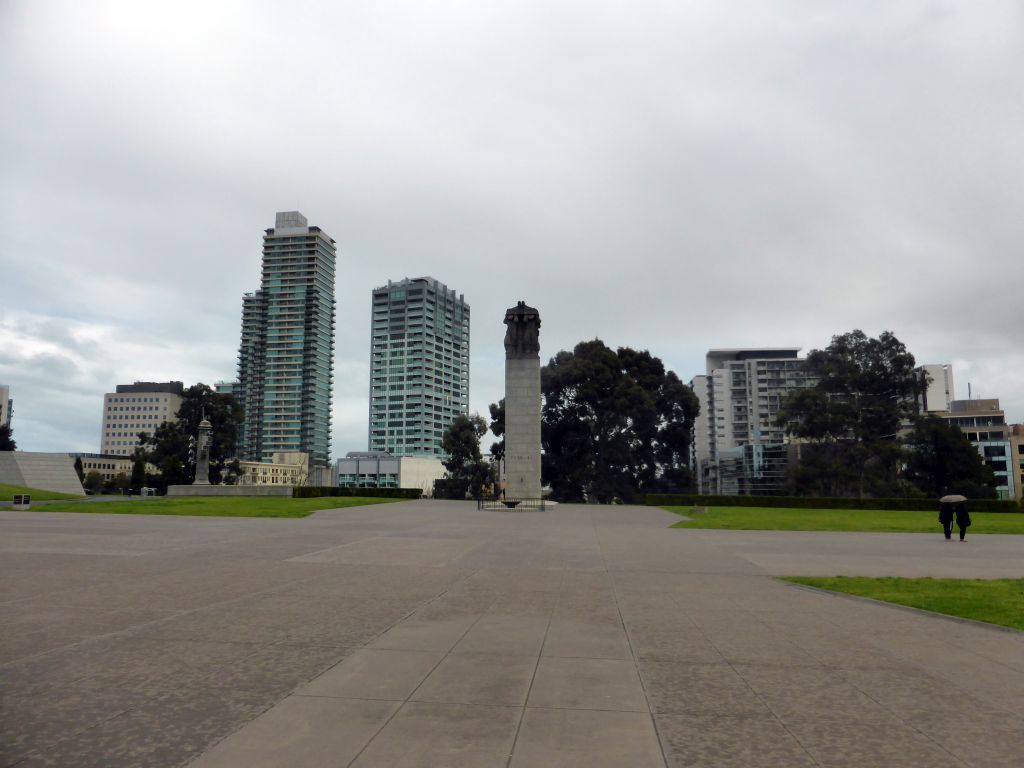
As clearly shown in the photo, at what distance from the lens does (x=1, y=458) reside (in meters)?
54.0

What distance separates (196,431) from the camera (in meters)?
75.7

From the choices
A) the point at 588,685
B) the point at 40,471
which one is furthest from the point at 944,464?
the point at 40,471

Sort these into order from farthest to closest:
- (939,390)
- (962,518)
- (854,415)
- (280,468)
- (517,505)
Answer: (280,468)
(939,390)
(854,415)
(517,505)
(962,518)

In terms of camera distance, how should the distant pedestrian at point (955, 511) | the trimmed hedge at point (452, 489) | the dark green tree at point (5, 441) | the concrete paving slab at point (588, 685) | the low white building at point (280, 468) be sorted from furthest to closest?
the low white building at point (280, 468), the dark green tree at point (5, 441), the trimmed hedge at point (452, 489), the distant pedestrian at point (955, 511), the concrete paving slab at point (588, 685)

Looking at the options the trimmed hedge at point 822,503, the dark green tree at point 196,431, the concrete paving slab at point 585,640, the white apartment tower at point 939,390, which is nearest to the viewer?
the concrete paving slab at point 585,640

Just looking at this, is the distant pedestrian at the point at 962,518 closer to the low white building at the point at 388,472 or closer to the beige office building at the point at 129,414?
the low white building at the point at 388,472

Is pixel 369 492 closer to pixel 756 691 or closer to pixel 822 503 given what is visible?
pixel 822 503

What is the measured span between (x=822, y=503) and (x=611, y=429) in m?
20.4

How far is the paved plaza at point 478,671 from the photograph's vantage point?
447 cm

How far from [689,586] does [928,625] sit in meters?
3.95

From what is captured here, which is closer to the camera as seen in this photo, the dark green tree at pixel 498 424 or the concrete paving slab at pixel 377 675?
the concrete paving slab at pixel 377 675

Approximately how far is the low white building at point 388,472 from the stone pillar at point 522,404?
74.5 meters

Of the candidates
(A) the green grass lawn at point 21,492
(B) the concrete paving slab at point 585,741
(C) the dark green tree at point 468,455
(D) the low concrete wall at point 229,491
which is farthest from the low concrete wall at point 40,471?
(B) the concrete paving slab at point 585,741

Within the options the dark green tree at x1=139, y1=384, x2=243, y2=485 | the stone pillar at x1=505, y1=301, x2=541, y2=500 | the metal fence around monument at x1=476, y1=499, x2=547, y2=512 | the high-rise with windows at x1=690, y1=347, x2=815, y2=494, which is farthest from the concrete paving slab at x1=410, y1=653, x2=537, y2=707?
the high-rise with windows at x1=690, y1=347, x2=815, y2=494
